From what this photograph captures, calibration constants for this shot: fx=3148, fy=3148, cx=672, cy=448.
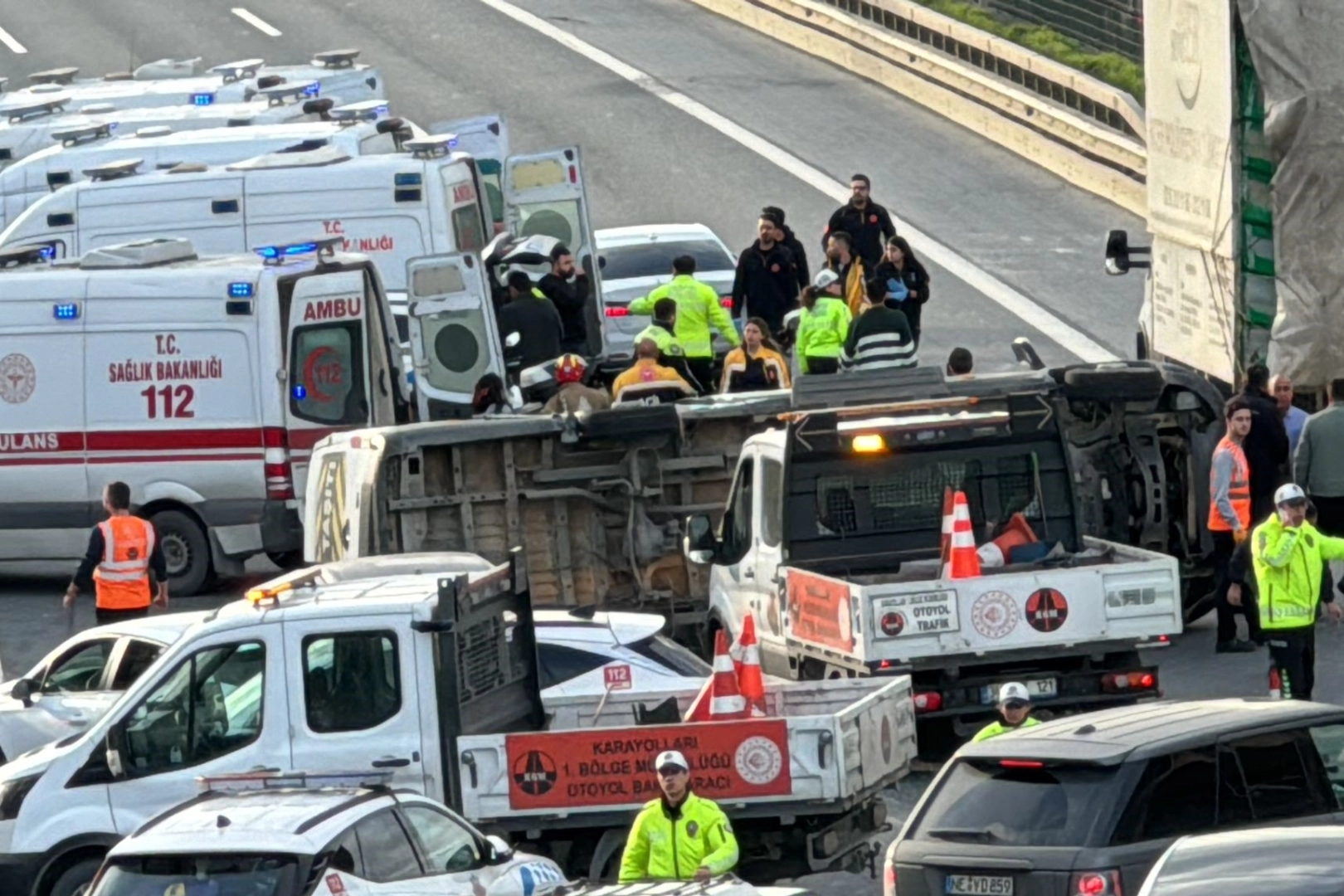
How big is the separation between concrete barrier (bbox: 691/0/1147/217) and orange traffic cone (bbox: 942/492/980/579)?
61.1 feet

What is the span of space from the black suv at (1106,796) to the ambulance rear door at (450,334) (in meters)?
11.4

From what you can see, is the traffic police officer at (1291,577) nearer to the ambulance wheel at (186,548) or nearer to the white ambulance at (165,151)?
the ambulance wheel at (186,548)

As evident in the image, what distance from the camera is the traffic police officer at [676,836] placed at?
41.3 ft

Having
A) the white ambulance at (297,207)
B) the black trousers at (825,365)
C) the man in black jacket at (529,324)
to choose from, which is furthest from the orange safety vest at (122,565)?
the black trousers at (825,365)

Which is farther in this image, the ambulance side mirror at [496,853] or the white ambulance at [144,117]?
the white ambulance at [144,117]

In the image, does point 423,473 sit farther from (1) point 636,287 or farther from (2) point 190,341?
(1) point 636,287

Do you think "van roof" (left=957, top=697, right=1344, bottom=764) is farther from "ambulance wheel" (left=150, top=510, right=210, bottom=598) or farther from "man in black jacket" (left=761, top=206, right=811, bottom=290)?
"man in black jacket" (left=761, top=206, right=811, bottom=290)

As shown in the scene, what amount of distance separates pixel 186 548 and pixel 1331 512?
8.17 m

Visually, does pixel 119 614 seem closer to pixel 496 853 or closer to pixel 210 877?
pixel 496 853

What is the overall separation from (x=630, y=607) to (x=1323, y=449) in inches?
171

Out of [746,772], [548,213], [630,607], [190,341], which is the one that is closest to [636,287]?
[548,213]

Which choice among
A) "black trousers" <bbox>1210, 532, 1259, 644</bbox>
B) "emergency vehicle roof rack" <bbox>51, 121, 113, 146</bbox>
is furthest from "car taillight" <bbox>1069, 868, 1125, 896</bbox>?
"emergency vehicle roof rack" <bbox>51, 121, 113, 146</bbox>

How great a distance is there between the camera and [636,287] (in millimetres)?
28781

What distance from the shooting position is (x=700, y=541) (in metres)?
17.7
